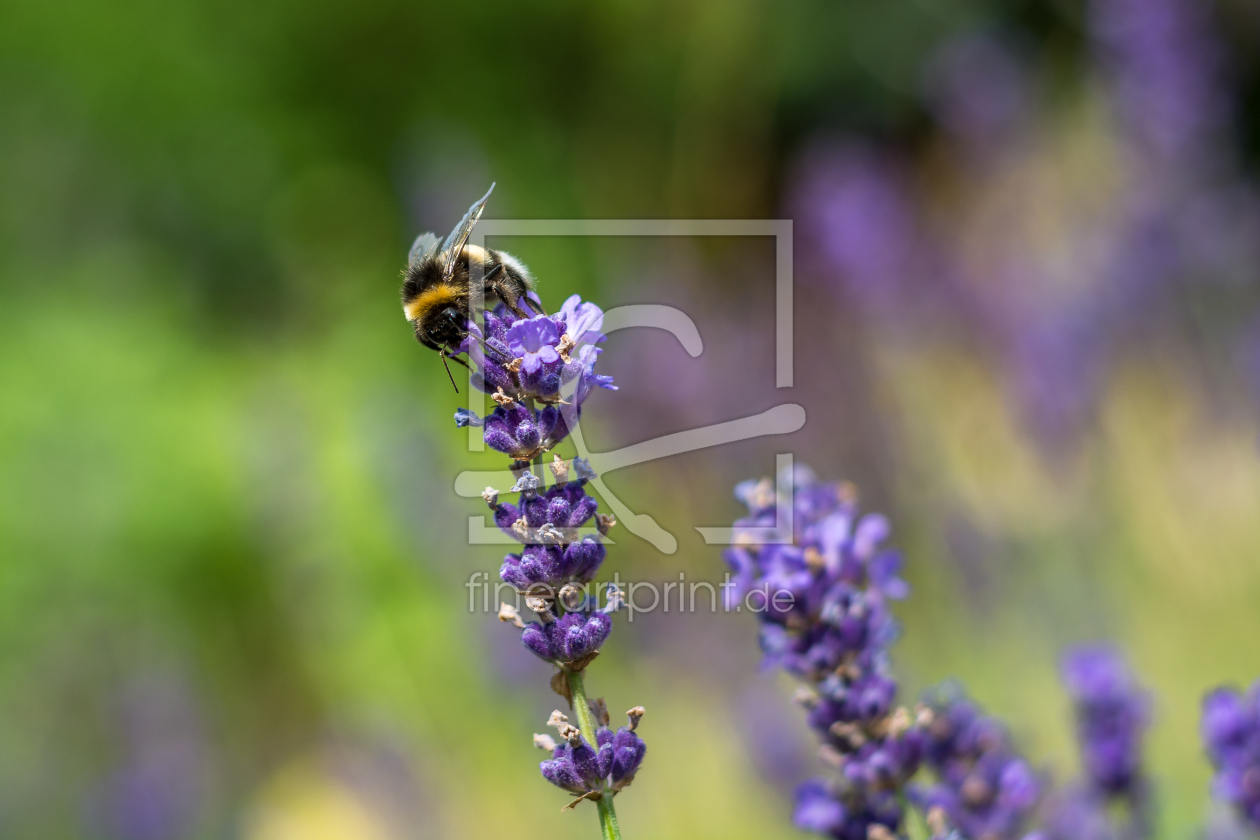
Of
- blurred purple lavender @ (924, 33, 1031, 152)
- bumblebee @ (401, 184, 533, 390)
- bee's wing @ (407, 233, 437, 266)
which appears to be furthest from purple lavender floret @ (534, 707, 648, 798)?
blurred purple lavender @ (924, 33, 1031, 152)

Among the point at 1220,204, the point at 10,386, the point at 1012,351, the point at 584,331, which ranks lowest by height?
the point at 584,331

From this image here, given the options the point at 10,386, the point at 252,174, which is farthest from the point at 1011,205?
the point at 10,386

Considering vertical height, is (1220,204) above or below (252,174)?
below

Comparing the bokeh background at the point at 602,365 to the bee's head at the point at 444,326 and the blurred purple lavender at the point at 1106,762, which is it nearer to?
the blurred purple lavender at the point at 1106,762

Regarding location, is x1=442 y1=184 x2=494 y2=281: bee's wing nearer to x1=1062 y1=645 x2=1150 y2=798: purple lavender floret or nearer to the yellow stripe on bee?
the yellow stripe on bee

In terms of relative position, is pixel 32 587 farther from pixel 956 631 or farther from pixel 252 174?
pixel 956 631

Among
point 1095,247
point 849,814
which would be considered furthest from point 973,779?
point 1095,247

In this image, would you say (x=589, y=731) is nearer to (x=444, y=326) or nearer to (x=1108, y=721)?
(x=444, y=326)
